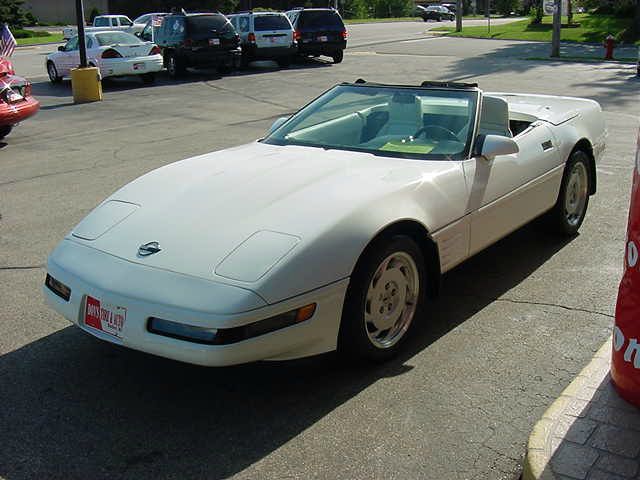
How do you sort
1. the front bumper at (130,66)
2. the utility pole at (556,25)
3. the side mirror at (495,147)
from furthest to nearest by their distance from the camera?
the utility pole at (556,25)
the front bumper at (130,66)
the side mirror at (495,147)

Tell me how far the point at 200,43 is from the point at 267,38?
295cm

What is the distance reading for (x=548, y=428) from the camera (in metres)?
3.27

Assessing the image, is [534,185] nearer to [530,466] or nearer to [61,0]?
[530,466]

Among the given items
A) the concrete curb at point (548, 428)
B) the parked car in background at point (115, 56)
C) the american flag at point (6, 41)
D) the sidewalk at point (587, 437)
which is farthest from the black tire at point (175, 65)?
the sidewalk at point (587, 437)

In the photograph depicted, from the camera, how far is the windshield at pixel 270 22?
2367cm

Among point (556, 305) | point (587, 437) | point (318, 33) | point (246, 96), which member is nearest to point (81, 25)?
point (246, 96)

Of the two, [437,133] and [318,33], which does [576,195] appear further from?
[318,33]

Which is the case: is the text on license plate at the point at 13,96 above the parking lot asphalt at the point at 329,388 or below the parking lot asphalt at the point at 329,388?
above

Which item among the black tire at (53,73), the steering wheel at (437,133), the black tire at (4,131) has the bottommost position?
the black tire at (4,131)

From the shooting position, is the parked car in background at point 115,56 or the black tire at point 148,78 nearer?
the parked car in background at point 115,56

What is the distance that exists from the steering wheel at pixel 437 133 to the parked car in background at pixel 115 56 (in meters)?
15.7

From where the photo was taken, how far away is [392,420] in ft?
11.7

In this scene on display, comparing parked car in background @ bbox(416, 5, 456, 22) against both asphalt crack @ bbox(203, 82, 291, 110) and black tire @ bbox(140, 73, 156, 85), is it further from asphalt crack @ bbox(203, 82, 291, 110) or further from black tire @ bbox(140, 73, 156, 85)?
asphalt crack @ bbox(203, 82, 291, 110)

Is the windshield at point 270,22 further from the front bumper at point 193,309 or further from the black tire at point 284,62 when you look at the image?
the front bumper at point 193,309
